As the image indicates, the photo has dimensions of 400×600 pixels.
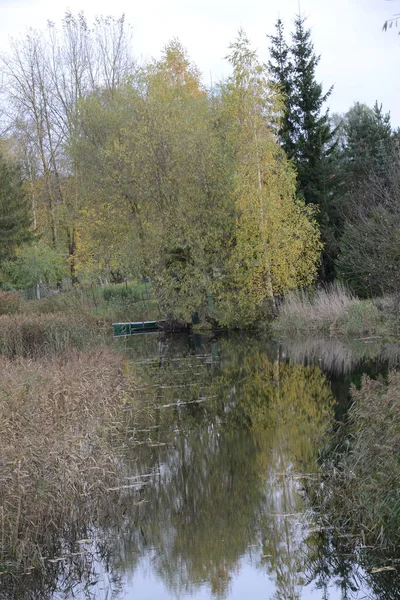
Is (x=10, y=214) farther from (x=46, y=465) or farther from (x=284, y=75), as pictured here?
(x=46, y=465)

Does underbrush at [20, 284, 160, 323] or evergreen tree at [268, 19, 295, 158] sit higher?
evergreen tree at [268, 19, 295, 158]

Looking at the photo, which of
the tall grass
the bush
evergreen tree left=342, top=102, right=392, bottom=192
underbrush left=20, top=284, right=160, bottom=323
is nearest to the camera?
the tall grass

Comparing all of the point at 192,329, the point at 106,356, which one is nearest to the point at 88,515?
the point at 106,356

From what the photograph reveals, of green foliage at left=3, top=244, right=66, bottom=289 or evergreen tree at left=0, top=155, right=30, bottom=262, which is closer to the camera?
evergreen tree at left=0, top=155, right=30, bottom=262

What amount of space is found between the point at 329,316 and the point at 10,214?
51.3 ft

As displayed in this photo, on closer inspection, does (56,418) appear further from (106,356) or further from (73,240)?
(73,240)

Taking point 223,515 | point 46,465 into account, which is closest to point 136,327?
point 223,515

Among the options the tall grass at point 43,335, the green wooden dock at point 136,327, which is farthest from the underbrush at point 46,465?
the green wooden dock at point 136,327

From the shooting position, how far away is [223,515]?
7762 millimetres

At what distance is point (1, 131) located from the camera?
144ft

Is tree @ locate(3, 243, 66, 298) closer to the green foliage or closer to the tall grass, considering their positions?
the green foliage

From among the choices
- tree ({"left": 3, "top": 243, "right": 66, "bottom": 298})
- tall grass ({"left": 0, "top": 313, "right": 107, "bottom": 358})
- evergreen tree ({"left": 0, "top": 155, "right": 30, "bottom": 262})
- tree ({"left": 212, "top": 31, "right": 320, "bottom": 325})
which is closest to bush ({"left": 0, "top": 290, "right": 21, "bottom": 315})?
tall grass ({"left": 0, "top": 313, "right": 107, "bottom": 358})

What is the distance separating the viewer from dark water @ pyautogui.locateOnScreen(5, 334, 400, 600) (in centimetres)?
628

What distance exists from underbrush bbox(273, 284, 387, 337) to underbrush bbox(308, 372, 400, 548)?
589 inches
